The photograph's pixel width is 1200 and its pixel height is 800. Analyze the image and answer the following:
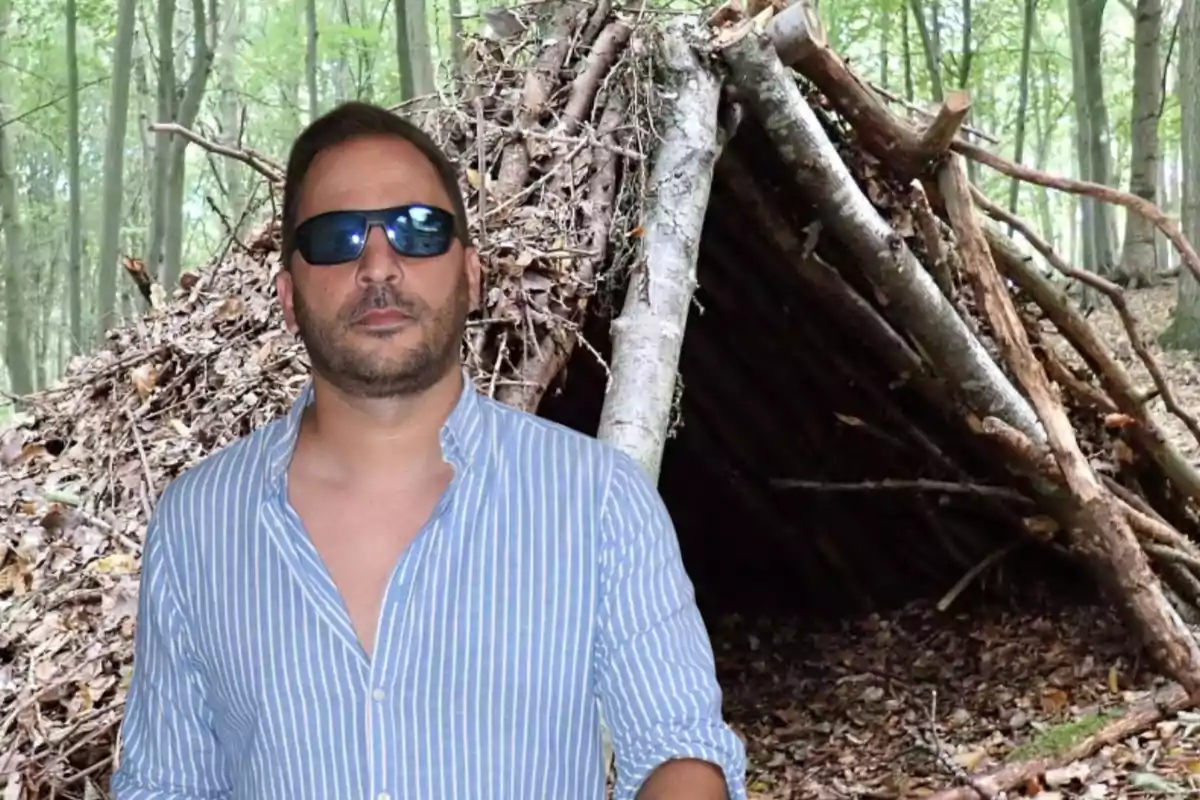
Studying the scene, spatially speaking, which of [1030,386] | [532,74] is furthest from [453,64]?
[1030,386]

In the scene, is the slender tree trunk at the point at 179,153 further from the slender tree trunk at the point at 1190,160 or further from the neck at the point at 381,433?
the neck at the point at 381,433

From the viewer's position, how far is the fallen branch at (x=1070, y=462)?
4125 mm

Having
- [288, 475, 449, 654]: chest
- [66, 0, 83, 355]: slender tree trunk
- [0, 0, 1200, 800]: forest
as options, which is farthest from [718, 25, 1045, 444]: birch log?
[66, 0, 83, 355]: slender tree trunk

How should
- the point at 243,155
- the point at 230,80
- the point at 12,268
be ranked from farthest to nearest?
1. the point at 230,80
2. the point at 12,268
3. the point at 243,155

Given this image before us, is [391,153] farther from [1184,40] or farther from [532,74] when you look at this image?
[1184,40]

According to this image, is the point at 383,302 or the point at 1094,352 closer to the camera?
the point at 383,302

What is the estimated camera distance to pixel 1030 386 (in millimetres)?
4160

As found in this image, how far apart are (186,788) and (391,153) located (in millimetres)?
1030

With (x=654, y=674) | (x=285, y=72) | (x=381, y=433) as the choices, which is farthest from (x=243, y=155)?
(x=285, y=72)

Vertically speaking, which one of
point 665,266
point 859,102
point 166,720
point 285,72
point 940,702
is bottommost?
point 940,702

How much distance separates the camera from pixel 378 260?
177cm

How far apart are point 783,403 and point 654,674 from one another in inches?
175

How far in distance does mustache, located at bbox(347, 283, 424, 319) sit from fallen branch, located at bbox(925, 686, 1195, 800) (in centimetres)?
259

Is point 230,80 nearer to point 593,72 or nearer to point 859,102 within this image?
point 593,72
